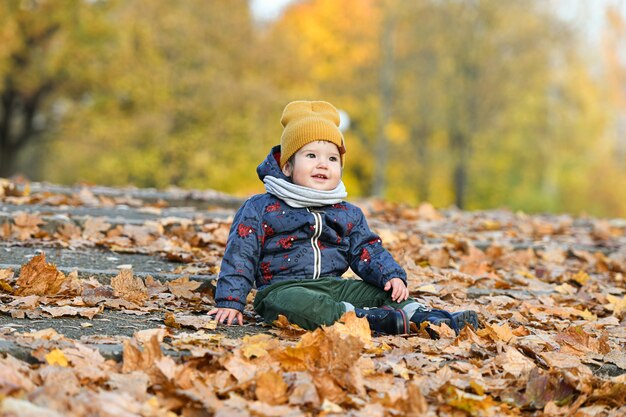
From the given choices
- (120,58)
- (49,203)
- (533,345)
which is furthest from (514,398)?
(120,58)

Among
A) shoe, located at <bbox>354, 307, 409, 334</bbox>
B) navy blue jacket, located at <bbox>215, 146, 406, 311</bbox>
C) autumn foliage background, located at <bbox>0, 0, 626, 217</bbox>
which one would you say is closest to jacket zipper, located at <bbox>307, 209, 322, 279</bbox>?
navy blue jacket, located at <bbox>215, 146, 406, 311</bbox>

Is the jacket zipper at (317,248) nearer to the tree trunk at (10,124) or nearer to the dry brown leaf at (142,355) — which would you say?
the dry brown leaf at (142,355)

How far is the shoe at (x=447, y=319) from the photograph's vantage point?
3553 millimetres

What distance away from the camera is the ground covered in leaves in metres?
2.59

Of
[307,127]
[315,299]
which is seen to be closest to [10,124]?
[307,127]

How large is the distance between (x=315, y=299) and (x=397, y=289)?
45 cm

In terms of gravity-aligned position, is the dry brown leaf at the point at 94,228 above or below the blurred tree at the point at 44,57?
below

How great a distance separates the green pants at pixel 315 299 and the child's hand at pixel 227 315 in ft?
0.43

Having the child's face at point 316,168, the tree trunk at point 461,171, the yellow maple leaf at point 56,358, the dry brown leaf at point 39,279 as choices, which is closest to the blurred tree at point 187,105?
the tree trunk at point 461,171

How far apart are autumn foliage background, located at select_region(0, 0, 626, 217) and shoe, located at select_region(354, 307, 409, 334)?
57.2 ft

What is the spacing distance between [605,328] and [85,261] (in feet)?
9.36

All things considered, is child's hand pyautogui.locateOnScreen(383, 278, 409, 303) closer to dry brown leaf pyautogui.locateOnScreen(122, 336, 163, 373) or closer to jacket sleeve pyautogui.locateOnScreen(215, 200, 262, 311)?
jacket sleeve pyautogui.locateOnScreen(215, 200, 262, 311)

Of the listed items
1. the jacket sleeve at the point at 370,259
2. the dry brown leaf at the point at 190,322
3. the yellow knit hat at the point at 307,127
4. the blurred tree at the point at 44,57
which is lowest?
the dry brown leaf at the point at 190,322

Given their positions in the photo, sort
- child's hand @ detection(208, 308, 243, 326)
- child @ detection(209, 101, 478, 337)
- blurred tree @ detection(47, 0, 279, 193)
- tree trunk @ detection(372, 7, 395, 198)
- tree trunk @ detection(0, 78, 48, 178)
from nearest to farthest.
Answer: child's hand @ detection(208, 308, 243, 326)
child @ detection(209, 101, 478, 337)
tree trunk @ detection(0, 78, 48, 178)
blurred tree @ detection(47, 0, 279, 193)
tree trunk @ detection(372, 7, 395, 198)
